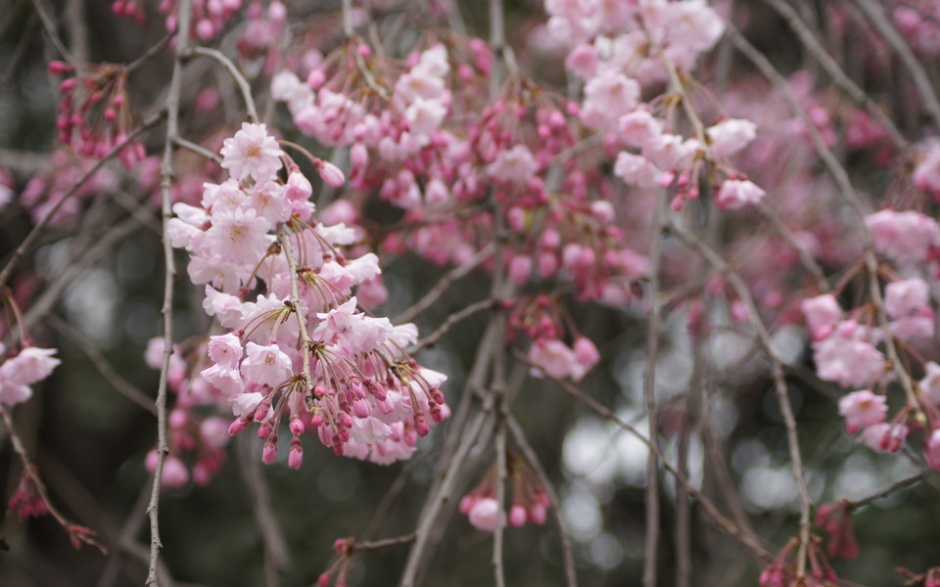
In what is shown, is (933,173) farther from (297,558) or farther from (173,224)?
(297,558)

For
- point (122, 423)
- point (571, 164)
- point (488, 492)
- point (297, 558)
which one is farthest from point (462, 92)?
point (122, 423)

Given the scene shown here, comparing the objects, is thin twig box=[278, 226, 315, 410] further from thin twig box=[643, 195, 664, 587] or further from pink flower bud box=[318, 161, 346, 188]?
thin twig box=[643, 195, 664, 587]

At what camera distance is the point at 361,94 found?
5.72 feet

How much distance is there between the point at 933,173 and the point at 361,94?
132cm

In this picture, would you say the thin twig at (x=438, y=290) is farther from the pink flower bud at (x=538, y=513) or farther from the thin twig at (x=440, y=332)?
the pink flower bud at (x=538, y=513)

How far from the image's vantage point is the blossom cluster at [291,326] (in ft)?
3.59

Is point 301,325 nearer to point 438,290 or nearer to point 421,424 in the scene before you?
point 421,424

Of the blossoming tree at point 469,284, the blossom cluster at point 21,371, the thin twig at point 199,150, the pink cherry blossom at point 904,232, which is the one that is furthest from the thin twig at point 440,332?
the pink cherry blossom at point 904,232

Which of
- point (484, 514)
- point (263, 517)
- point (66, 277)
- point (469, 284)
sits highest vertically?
point (66, 277)

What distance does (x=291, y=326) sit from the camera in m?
1.15

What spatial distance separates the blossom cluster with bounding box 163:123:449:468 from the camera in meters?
1.09

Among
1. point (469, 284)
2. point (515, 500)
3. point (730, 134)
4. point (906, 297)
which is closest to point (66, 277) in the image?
point (515, 500)

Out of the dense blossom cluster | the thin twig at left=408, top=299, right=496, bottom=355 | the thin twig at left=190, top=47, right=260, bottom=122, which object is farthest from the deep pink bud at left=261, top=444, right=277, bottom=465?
the dense blossom cluster

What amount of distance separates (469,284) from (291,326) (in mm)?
2611
